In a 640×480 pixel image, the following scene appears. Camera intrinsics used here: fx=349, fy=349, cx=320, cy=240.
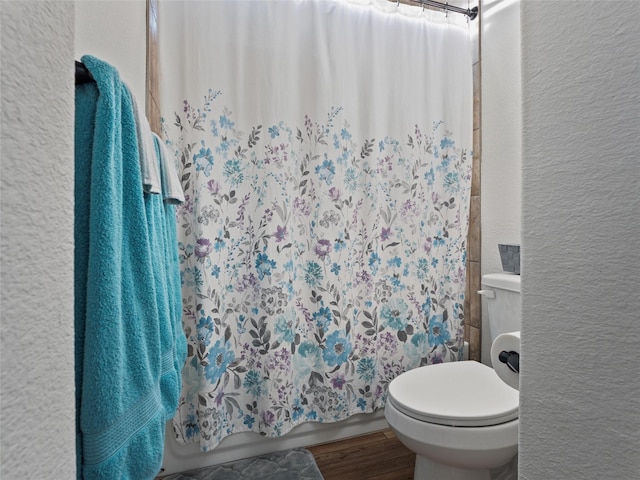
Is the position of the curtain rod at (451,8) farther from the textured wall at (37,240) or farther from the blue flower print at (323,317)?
the textured wall at (37,240)

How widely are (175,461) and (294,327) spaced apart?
→ 0.71 m

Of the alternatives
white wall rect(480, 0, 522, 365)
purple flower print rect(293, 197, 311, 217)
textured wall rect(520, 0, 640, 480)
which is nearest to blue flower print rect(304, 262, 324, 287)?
purple flower print rect(293, 197, 311, 217)

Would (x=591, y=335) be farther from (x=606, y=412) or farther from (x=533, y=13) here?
(x=533, y=13)

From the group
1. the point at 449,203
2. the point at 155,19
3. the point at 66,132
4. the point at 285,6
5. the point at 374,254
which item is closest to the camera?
the point at 66,132

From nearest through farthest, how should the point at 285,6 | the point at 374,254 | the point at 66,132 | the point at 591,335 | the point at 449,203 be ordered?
the point at 66,132, the point at 591,335, the point at 285,6, the point at 374,254, the point at 449,203

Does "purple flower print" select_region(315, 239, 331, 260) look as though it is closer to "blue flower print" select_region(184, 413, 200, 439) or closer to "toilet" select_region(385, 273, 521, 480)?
"toilet" select_region(385, 273, 521, 480)

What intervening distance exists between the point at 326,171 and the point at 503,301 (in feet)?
2.99

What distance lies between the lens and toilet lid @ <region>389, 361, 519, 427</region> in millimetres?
1049

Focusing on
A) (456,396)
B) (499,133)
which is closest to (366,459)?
(456,396)

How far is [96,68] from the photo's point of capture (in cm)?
48

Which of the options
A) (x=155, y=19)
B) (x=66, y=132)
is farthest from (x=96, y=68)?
(x=155, y=19)

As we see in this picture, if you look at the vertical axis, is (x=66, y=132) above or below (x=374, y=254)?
above

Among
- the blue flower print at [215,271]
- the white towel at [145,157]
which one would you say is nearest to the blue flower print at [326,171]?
the blue flower print at [215,271]

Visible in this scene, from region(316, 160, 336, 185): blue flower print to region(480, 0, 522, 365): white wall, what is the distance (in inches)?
32.1
